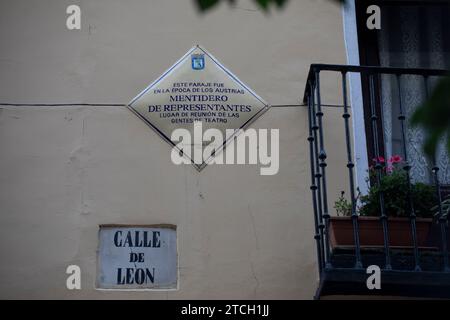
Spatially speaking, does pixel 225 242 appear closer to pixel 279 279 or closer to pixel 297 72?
pixel 279 279

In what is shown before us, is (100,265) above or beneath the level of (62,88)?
beneath

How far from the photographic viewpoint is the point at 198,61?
645 centimetres

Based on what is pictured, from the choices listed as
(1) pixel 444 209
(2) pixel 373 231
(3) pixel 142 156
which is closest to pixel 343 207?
(2) pixel 373 231

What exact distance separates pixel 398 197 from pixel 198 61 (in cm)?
171

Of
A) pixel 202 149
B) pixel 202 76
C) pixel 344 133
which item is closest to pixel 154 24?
pixel 202 76

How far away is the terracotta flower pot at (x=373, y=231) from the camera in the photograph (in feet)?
18.1

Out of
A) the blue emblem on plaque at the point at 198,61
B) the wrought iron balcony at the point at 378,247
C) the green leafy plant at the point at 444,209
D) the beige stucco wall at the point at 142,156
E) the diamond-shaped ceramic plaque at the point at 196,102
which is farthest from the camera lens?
the blue emblem on plaque at the point at 198,61

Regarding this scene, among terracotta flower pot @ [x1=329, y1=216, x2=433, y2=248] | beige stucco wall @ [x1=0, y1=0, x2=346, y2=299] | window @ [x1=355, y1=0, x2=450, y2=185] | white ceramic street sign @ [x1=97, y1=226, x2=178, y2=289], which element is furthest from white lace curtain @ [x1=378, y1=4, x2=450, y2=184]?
white ceramic street sign @ [x1=97, y1=226, x2=178, y2=289]

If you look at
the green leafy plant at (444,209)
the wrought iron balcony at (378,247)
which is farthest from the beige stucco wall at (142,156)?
the green leafy plant at (444,209)

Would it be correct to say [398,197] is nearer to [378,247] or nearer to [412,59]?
[378,247]

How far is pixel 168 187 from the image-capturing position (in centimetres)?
611

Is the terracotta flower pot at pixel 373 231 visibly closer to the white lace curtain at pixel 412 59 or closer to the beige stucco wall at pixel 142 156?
the beige stucco wall at pixel 142 156

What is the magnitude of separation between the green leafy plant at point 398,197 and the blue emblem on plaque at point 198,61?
1.44 m

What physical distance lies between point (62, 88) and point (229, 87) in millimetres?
1121
